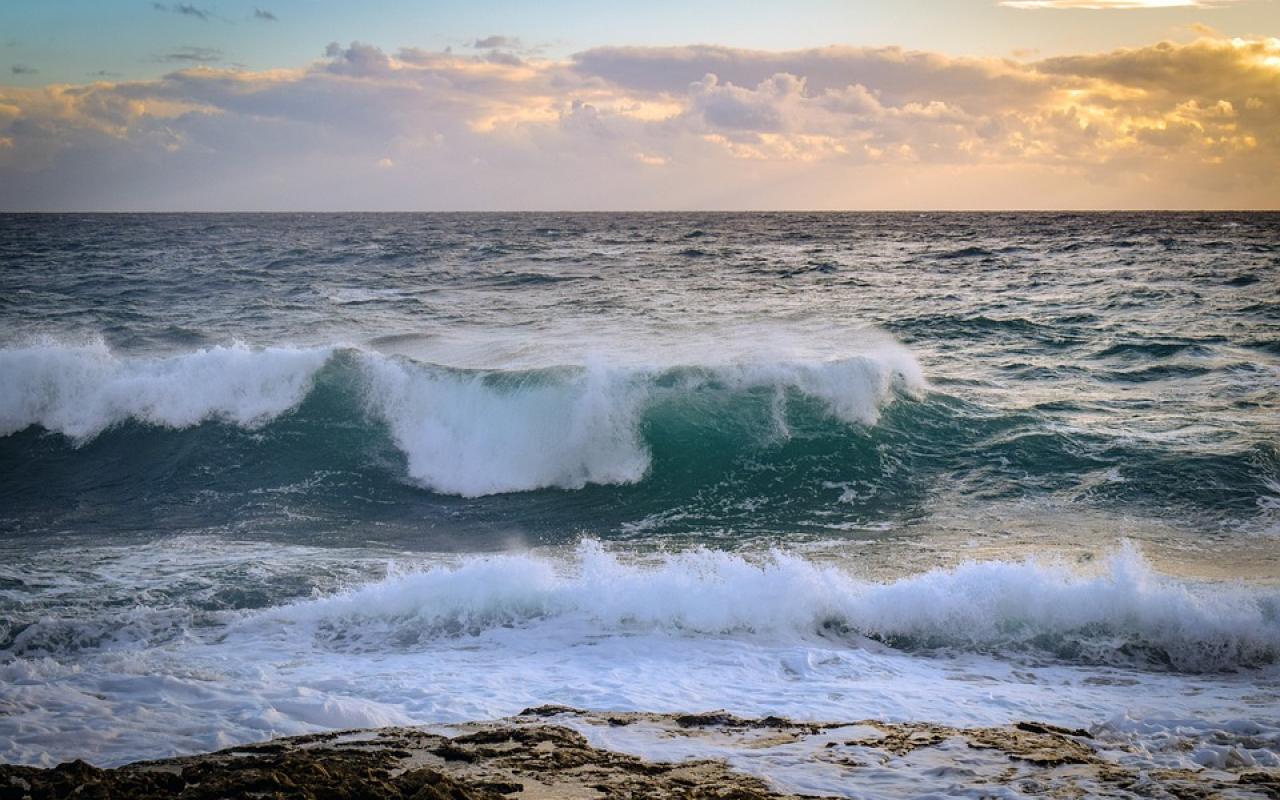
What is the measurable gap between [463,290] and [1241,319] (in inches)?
756

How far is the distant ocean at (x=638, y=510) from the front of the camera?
19.4 ft

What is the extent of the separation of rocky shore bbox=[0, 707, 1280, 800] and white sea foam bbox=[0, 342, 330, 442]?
1058 cm

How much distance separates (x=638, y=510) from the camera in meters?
11.4

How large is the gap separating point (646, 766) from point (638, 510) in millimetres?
7015

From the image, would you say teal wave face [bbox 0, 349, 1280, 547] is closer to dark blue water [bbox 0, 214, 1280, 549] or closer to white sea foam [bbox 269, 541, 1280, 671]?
dark blue water [bbox 0, 214, 1280, 549]

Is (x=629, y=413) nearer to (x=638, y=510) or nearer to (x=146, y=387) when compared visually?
(x=638, y=510)

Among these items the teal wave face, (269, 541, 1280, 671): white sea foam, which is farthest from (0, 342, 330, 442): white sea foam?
(269, 541, 1280, 671): white sea foam

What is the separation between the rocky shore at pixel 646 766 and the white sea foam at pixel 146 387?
10579 millimetres

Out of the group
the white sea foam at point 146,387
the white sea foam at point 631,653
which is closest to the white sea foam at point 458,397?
the white sea foam at point 146,387

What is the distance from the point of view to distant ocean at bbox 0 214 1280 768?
5902 mm

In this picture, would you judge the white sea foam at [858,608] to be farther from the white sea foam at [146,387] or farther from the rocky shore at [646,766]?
the white sea foam at [146,387]

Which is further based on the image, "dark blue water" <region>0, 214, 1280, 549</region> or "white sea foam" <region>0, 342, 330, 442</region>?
"white sea foam" <region>0, 342, 330, 442</region>

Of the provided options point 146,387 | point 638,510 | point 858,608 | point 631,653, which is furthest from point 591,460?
point 146,387

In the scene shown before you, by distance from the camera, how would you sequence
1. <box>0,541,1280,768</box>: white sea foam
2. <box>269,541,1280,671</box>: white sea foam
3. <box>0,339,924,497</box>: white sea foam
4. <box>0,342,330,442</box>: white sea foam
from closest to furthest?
<box>0,541,1280,768</box>: white sea foam < <box>269,541,1280,671</box>: white sea foam < <box>0,339,924,497</box>: white sea foam < <box>0,342,330,442</box>: white sea foam
